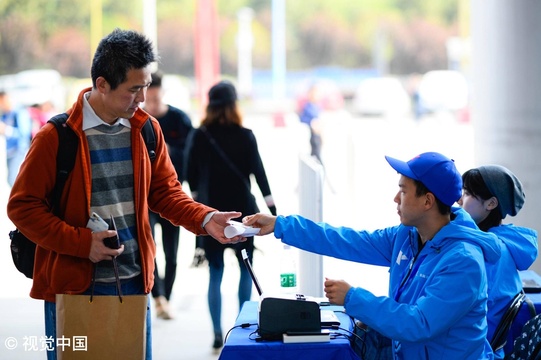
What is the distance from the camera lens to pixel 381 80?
37594 mm

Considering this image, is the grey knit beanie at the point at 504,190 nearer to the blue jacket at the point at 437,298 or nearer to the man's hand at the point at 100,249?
the blue jacket at the point at 437,298

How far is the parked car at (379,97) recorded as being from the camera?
1371 inches

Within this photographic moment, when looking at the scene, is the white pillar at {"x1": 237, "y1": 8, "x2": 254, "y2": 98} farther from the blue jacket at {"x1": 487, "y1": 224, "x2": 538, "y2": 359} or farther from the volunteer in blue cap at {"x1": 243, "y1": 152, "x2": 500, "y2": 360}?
the volunteer in blue cap at {"x1": 243, "y1": 152, "x2": 500, "y2": 360}

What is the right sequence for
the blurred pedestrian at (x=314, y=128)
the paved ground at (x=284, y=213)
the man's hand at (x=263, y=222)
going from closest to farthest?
1. the man's hand at (x=263, y=222)
2. the paved ground at (x=284, y=213)
3. the blurred pedestrian at (x=314, y=128)

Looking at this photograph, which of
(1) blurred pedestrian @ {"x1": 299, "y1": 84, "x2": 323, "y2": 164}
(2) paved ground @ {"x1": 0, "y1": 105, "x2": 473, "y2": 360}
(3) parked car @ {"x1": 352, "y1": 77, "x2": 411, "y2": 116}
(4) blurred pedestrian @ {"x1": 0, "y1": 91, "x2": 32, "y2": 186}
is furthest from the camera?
(3) parked car @ {"x1": 352, "y1": 77, "x2": 411, "y2": 116}

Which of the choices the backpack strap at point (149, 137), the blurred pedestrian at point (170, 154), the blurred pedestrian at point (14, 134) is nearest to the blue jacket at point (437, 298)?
the backpack strap at point (149, 137)

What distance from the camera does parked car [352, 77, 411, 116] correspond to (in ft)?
114

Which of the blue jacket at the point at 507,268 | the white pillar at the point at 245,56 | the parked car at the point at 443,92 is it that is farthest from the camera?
the white pillar at the point at 245,56

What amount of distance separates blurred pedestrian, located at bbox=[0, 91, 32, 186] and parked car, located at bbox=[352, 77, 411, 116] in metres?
22.9

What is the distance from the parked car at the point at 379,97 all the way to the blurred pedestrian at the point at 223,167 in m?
28.6

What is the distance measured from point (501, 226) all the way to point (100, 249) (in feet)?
7.35

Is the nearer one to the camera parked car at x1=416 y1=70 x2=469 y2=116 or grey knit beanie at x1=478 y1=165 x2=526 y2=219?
grey knit beanie at x1=478 y1=165 x2=526 y2=219

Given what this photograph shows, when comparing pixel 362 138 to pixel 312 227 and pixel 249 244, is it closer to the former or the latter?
pixel 249 244

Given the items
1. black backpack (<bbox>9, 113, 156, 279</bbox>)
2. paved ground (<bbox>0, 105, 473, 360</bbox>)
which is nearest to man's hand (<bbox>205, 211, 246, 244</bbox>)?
black backpack (<bbox>9, 113, 156, 279</bbox>)
